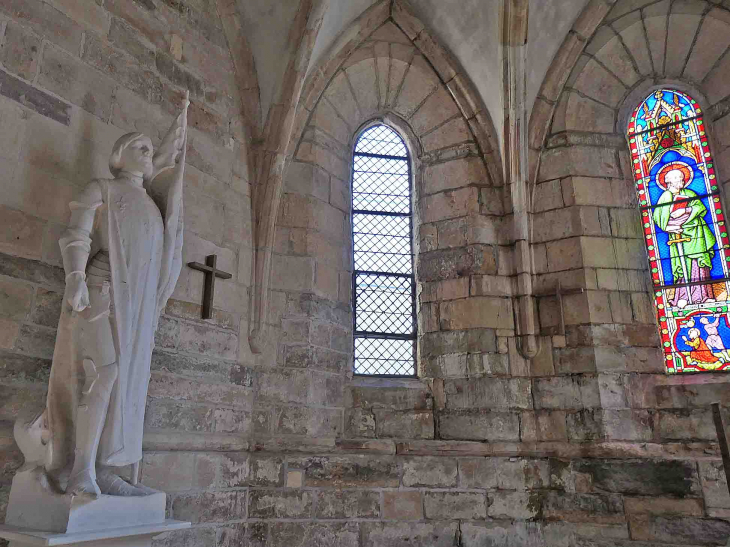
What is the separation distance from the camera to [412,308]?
17.7ft

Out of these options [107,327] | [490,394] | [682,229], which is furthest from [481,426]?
[107,327]

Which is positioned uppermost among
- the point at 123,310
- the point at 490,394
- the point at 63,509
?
the point at 123,310

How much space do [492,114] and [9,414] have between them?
4531 millimetres

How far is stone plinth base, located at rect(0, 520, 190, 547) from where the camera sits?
2.34m

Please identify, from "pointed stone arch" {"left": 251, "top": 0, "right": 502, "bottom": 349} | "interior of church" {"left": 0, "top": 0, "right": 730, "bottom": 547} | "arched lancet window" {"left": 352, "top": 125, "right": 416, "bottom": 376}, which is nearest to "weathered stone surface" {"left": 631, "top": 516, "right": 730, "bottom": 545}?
"interior of church" {"left": 0, "top": 0, "right": 730, "bottom": 547}

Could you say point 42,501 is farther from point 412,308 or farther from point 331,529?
point 412,308

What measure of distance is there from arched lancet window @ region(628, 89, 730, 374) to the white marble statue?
4.06 m

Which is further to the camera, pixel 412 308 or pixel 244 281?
pixel 412 308

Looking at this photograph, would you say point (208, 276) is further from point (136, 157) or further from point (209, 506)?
point (209, 506)

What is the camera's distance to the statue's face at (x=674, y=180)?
17.2 feet

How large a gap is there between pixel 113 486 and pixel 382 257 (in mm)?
3272

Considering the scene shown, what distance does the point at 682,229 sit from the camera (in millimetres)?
5129

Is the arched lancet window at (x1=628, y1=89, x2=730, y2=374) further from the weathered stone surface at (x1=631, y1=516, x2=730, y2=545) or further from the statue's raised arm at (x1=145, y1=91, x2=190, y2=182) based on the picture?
the statue's raised arm at (x1=145, y1=91, x2=190, y2=182)

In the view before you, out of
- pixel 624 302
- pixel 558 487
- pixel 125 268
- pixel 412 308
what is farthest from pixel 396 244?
pixel 125 268
